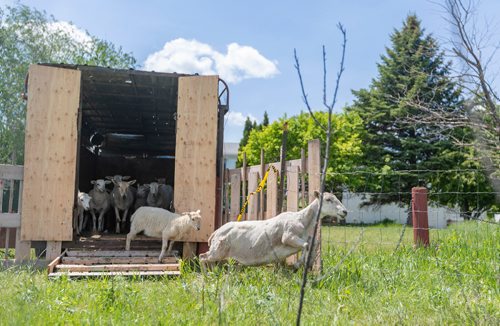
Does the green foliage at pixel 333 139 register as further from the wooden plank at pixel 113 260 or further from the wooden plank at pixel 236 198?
the wooden plank at pixel 113 260

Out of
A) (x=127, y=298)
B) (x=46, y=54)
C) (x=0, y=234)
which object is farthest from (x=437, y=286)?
(x=46, y=54)

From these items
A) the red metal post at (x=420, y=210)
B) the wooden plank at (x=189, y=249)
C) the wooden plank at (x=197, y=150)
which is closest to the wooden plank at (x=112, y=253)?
the wooden plank at (x=189, y=249)

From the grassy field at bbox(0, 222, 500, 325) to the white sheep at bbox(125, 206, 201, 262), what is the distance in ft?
4.54

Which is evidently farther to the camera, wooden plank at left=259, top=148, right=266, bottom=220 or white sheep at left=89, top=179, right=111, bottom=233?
white sheep at left=89, top=179, right=111, bottom=233

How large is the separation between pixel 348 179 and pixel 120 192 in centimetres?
2320

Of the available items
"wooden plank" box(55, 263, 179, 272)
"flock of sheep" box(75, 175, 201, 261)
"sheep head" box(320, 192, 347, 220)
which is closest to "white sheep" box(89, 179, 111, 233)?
"flock of sheep" box(75, 175, 201, 261)

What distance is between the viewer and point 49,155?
872 cm

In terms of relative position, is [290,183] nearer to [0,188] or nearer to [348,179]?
[0,188]

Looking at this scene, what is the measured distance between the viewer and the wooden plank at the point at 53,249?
8711mm

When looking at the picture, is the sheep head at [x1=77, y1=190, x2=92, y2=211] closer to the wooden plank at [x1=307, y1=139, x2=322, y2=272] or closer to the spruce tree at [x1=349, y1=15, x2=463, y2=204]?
the wooden plank at [x1=307, y1=139, x2=322, y2=272]

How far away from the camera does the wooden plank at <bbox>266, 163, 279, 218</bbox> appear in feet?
25.6

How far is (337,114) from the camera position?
123ft

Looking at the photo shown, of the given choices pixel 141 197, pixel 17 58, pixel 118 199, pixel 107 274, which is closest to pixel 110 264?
pixel 107 274

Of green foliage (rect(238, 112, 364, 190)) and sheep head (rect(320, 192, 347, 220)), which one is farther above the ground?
green foliage (rect(238, 112, 364, 190))
